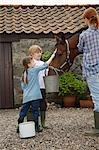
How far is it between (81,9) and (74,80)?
3.10 m

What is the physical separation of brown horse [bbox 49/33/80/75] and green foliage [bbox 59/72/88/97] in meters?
4.27

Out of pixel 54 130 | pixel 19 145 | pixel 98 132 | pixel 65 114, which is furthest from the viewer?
pixel 65 114

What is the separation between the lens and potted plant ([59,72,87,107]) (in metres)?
10.6

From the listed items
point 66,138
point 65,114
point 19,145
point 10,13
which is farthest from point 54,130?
point 10,13

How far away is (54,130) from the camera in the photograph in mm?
6531

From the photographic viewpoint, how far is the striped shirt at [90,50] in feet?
17.9

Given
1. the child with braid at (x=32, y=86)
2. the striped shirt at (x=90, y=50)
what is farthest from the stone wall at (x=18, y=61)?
the striped shirt at (x=90, y=50)

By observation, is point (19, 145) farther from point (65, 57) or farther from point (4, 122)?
point (4, 122)

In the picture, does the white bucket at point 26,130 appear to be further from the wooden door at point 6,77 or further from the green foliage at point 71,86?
the wooden door at point 6,77

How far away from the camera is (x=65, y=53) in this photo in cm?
623

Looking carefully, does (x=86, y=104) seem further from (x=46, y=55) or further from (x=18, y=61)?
(x=18, y=61)

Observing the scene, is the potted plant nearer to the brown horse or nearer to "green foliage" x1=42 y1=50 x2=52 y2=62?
"green foliage" x1=42 y1=50 x2=52 y2=62

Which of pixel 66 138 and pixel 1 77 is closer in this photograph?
pixel 66 138

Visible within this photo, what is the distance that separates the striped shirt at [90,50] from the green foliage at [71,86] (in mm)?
4971
